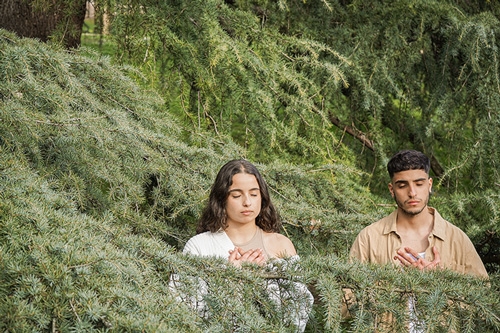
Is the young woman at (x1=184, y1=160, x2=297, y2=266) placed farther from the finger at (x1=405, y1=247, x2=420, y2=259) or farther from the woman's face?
the finger at (x1=405, y1=247, x2=420, y2=259)

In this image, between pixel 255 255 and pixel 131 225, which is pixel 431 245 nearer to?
pixel 255 255

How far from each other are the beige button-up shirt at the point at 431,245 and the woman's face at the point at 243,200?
0.50m

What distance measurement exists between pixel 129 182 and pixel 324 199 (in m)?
1.11

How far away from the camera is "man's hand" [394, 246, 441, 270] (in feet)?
9.39

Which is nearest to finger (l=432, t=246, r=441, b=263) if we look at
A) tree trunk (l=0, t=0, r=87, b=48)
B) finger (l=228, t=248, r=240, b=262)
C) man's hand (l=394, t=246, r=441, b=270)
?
man's hand (l=394, t=246, r=441, b=270)

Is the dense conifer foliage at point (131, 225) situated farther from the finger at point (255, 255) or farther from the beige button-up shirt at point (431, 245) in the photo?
the finger at point (255, 255)

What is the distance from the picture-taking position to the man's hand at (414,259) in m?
2.86

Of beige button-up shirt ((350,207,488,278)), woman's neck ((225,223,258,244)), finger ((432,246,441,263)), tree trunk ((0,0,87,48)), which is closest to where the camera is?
finger ((432,246,441,263))

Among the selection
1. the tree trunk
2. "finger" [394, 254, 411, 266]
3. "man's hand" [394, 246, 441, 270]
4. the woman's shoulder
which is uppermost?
the tree trunk

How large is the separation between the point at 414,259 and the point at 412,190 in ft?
1.10

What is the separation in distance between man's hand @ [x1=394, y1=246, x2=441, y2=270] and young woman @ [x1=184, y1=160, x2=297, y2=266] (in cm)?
48

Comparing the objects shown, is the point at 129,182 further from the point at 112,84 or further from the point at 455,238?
the point at 455,238

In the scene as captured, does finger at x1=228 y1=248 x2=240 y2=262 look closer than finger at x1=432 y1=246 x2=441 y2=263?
Yes

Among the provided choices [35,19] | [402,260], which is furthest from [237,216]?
[35,19]
